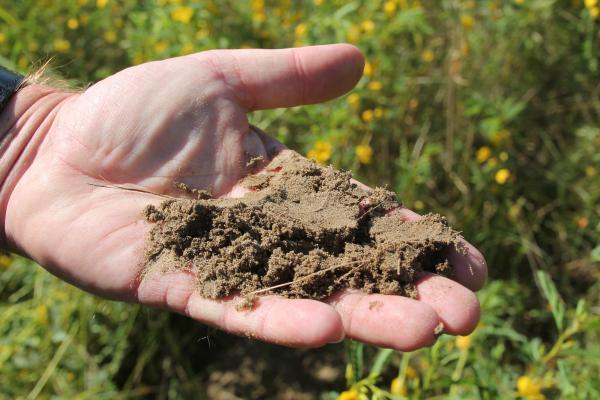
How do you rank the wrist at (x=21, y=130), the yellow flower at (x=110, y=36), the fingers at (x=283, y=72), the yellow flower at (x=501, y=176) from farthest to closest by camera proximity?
the yellow flower at (x=110, y=36)
the yellow flower at (x=501, y=176)
the fingers at (x=283, y=72)
the wrist at (x=21, y=130)

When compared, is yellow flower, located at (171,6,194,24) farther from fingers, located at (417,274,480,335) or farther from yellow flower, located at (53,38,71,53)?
fingers, located at (417,274,480,335)

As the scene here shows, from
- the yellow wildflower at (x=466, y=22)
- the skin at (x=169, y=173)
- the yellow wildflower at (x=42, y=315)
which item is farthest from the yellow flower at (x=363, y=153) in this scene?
the yellow wildflower at (x=42, y=315)

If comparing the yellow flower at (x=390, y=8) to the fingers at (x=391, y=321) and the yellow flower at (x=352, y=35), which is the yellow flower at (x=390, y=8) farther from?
the fingers at (x=391, y=321)

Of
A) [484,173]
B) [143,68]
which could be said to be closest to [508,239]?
[484,173]

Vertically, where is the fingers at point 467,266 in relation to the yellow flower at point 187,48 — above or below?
below

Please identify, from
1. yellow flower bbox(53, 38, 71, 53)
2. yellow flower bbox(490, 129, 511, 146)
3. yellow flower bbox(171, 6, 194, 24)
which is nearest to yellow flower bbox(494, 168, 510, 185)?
yellow flower bbox(490, 129, 511, 146)

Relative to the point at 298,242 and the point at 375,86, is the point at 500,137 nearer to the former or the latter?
the point at 375,86
